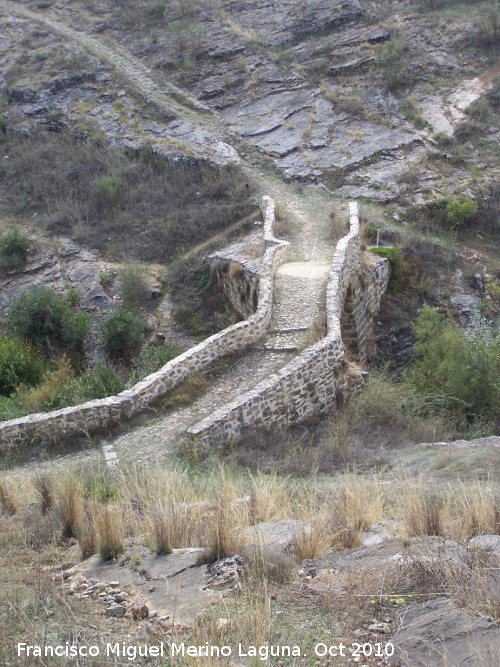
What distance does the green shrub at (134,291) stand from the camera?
57.5 ft

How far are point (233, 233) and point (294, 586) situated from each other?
1516 cm

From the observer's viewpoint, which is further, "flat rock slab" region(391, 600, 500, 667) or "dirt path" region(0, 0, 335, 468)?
"dirt path" region(0, 0, 335, 468)

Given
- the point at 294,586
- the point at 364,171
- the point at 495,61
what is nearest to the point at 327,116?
the point at 364,171

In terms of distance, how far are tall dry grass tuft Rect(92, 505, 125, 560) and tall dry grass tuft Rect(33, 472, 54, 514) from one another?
3.28 ft

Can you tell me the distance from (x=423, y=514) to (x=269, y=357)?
22.4ft

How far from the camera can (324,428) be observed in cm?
1068

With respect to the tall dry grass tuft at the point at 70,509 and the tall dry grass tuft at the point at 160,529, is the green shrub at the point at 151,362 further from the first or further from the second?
the tall dry grass tuft at the point at 160,529

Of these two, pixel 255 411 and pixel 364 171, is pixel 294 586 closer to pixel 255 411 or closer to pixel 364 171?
pixel 255 411

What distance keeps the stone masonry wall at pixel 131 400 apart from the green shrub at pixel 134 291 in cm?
555

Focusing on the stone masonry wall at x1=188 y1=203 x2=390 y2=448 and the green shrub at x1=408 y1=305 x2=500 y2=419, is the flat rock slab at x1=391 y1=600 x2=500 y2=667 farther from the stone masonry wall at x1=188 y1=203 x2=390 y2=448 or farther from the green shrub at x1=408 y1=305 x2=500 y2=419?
the green shrub at x1=408 y1=305 x2=500 y2=419

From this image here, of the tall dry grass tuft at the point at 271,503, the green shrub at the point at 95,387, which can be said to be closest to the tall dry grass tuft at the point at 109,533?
the tall dry grass tuft at the point at 271,503

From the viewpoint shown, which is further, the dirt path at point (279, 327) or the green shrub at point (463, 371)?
the green shrub at point (463, 371)

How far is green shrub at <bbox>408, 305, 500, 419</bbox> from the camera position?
1074 cm

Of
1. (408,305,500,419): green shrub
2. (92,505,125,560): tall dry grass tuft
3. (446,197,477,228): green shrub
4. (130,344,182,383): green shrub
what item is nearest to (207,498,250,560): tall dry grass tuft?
(92,505,125,560): tall dry grass tuft
